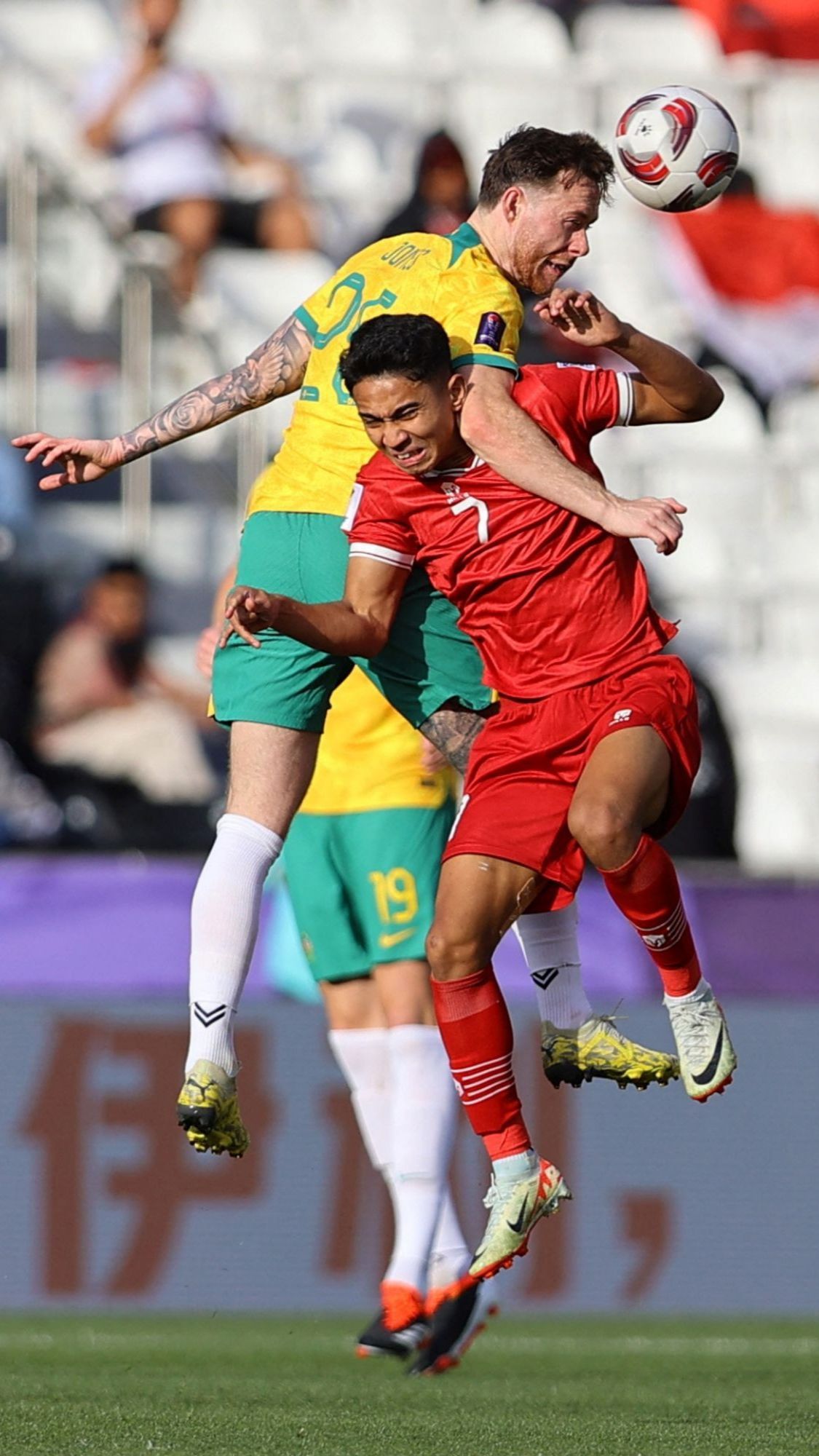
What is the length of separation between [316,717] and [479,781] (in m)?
0.41

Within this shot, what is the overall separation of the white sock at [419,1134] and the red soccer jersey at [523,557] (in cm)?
176

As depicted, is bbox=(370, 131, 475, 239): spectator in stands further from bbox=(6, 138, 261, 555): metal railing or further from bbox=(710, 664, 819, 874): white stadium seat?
bbox=(710, 664, 819, 874): white stadium seat

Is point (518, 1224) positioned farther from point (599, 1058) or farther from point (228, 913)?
point (228, 913)

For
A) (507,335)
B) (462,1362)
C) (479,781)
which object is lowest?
(462,1362)

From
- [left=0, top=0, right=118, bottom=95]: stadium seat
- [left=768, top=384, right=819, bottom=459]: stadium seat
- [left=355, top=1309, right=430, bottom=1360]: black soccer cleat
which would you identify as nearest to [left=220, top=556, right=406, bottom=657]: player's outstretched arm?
[left=355, top=1309, right=430, bottom=1360]: black soccer cleat

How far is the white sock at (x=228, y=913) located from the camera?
5430 mm

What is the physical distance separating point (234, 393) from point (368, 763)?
1863 mm

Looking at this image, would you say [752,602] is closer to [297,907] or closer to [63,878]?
[63,878]

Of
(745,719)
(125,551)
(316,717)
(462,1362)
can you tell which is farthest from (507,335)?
(745,719)

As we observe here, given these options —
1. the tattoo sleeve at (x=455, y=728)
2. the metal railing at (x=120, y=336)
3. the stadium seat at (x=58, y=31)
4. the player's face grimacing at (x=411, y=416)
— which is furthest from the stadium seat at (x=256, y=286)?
the player's face grimacing at (x=411, y=416)

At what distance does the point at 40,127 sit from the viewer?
40.2 feet

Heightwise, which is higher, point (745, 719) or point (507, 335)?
point (507, 335)

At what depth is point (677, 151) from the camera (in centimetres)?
547

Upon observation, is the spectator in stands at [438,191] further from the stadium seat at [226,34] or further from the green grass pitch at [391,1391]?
the green grass pitch at [391,1391]
